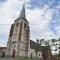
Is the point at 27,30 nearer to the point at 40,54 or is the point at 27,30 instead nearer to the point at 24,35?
the point at 24,35

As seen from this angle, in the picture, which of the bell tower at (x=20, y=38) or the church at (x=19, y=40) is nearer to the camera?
the bell tower at (x=20, y=38)

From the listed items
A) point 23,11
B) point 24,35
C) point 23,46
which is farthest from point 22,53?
point 23,11

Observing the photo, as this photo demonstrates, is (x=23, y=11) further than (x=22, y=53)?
Yes

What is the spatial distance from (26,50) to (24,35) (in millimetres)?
6540

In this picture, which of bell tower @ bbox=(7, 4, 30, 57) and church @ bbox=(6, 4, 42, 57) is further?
church @ bbox=(6, 4, 42, 57)

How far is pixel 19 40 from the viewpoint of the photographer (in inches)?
1937

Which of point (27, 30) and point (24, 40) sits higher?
point (27, 30)

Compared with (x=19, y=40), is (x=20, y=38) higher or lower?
higher

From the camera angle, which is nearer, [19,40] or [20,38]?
[19,40]

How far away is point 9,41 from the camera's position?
54.6m

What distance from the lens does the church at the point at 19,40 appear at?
161 ft

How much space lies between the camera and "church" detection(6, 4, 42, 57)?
49.0 m

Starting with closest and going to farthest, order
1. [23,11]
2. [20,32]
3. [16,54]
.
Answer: [16,54] → [20,32] → [23,11]

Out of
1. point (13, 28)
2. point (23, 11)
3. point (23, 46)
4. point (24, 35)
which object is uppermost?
point (23, 11)
